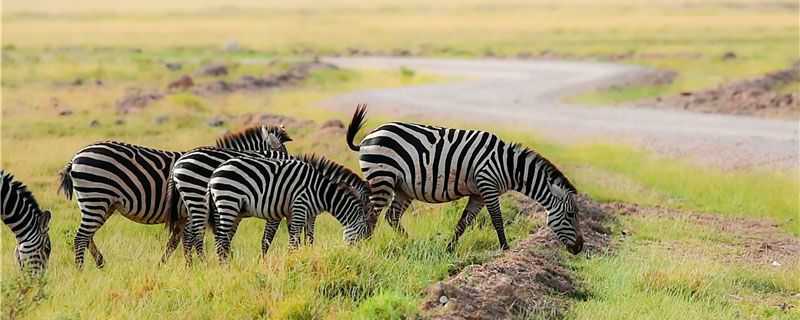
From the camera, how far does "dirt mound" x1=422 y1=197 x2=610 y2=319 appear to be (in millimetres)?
8359

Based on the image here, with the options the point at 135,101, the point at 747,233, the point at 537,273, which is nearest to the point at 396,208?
the point at 537,273

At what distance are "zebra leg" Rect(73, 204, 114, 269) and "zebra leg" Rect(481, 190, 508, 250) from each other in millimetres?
3676

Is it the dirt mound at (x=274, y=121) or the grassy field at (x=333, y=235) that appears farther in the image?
the dirt mound at (x=274, y=121)

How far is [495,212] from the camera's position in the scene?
11008 mm

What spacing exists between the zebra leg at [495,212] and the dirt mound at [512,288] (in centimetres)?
20

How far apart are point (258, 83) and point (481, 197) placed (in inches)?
1129

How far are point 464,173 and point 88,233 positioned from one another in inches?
143

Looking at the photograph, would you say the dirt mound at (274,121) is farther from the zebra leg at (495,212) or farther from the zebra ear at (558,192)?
the zebra ear at (558,192)

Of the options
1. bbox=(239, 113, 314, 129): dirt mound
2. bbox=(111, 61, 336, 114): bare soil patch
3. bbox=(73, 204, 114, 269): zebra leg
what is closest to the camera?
bbox=(73, 204, 114, 269): zebra leg

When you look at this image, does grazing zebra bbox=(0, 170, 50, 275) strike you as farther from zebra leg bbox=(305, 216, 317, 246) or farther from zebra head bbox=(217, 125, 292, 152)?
zebra head bbox=(217, 125, 292, 152)

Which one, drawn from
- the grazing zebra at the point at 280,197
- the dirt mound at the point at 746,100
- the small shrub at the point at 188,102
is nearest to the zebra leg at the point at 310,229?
the grazing zebra at the point at 280,197

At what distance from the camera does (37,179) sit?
17.2 m

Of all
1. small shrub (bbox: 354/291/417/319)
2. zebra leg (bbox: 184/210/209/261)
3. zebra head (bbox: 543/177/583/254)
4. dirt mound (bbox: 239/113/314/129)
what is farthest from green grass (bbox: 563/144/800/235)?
small shrub (bbox: 354/291/417/319)

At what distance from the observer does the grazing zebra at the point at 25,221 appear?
9695mm
